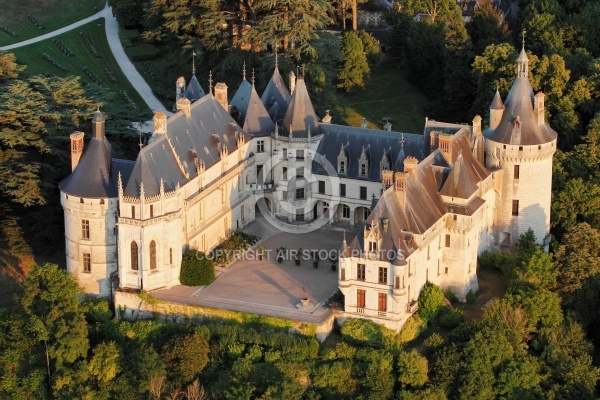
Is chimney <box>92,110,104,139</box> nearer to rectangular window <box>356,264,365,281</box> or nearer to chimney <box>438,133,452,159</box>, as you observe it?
rectangular window <box>356,264,365,281</box>

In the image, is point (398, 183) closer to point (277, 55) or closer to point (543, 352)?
point (543, 352)

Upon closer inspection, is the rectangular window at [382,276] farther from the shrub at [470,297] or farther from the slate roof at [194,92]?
the slate roof at [194,92]

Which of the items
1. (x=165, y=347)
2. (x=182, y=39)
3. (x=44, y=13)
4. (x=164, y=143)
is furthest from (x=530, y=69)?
(x=44, y=13)

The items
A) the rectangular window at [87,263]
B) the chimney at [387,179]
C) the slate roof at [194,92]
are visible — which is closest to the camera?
the chimney at [387,179]

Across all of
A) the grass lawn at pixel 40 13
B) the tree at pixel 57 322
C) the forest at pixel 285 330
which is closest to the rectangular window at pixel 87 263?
the tree at pixel 57 322

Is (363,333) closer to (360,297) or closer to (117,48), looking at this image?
(360,297)

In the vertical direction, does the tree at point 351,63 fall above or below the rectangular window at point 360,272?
above

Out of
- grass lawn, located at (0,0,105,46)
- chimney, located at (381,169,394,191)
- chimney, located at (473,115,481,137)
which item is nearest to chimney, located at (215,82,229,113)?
chimney, located at (381,169,394,191)
